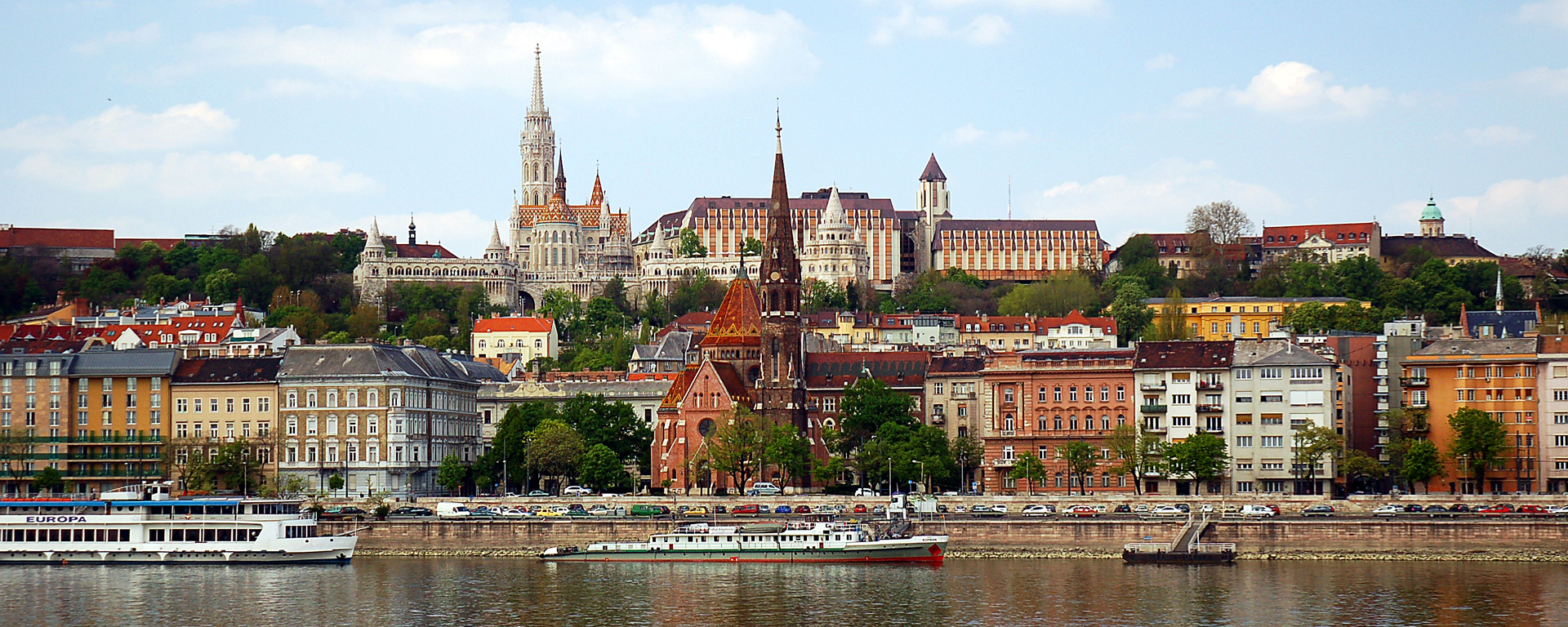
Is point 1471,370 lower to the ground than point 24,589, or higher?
higher

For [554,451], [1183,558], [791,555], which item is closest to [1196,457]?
[1183,558]

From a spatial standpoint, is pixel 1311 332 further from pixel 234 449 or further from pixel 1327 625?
pixel 1327 625

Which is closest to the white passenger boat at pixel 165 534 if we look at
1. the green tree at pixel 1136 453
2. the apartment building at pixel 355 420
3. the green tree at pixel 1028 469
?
the apartment building at pixel 355 420

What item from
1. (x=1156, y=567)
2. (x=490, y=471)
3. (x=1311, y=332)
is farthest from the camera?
(x=1311, y=332)

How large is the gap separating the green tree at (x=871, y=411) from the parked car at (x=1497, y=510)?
110ft

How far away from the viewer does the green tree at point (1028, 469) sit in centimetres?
11538

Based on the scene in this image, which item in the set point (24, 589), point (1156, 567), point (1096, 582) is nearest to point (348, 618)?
point (24, 589)

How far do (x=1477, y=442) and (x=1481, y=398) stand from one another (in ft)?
20.5

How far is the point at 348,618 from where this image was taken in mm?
75375

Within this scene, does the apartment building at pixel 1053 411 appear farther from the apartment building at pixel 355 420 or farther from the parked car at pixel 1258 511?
the apartment building at pixel 355 420

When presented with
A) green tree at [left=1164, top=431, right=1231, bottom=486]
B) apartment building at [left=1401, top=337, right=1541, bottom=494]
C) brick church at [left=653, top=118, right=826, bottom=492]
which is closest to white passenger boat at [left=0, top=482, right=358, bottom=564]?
brick church at [left=653, top=118, right=826, bottom=492]

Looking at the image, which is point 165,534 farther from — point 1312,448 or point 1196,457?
point 1312,448

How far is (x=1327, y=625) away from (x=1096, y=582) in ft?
47.4

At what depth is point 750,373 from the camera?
429ft
